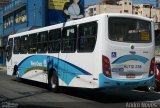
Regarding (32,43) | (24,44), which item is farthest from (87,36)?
Result: (24,44)

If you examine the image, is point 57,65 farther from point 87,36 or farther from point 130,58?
point 130,58

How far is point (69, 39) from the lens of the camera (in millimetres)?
17172

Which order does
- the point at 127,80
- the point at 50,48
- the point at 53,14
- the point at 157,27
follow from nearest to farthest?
the point at 127,80
the point at 50,48
the point at 157,27
the point at 53,14

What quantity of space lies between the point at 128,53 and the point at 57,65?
435 cm

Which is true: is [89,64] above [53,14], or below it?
below

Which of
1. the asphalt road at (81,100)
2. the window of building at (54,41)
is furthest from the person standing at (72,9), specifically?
the asphalt road at (81,100)

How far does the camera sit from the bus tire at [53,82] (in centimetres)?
1850

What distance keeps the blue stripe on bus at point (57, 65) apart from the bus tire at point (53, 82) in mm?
363

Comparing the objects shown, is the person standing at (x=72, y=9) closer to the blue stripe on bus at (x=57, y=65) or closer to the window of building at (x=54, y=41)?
the blue stripe on bus at (x=57, y=65)

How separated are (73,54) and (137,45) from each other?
273 centimetres

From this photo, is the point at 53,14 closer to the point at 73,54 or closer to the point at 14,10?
the point at 14,10

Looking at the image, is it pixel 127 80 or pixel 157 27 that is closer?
pixel 127 80

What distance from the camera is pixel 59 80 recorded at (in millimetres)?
18047

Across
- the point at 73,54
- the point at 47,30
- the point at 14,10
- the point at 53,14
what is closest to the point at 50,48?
the point at 47,30
